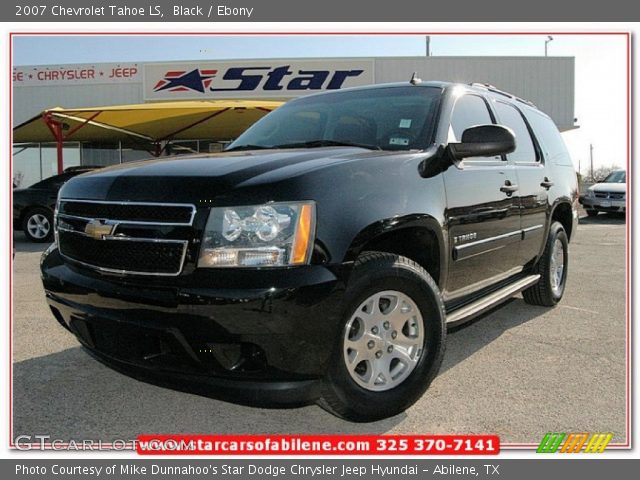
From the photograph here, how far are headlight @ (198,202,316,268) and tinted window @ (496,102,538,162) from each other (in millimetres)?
2514

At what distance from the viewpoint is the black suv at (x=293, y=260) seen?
2285 mm

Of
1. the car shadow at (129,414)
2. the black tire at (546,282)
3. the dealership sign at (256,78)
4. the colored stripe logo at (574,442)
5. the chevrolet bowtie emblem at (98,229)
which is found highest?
the dealership sign at (256,78)

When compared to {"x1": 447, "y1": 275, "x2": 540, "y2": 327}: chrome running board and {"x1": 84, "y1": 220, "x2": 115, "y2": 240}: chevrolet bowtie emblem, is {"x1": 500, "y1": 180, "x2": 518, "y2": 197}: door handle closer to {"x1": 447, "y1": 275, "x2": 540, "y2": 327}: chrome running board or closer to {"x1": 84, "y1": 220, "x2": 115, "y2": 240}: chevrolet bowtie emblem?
{"x1": 447, "y1": 275, "x2": 540, "y2": 327}: chrome running board

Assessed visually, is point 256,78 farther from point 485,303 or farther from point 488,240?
point 485,303

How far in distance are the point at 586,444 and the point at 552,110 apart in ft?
64.2

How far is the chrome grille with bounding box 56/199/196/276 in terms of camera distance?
2373mm

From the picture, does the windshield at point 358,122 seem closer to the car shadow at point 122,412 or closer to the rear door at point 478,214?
the rear door at point 478,214

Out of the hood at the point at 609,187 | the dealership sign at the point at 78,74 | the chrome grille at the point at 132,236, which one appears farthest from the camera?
the dealership sign at the point at 78,74

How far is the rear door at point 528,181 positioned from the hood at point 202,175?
1790mm

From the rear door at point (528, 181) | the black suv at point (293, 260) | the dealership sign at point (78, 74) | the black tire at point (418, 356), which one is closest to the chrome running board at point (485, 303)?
the black suv at point (293, 260)

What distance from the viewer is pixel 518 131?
4.63 m

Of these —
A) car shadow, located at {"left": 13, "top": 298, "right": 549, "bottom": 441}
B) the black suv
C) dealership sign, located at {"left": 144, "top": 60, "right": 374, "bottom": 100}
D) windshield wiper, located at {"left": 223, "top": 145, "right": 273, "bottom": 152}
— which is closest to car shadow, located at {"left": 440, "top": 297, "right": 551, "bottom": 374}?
car shadow, located at {"left": 13, "top": 298, "right": 549, "bottom": 441}

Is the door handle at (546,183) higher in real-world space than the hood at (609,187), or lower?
lower

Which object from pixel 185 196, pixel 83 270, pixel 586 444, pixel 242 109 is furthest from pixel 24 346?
pixel 242 109
